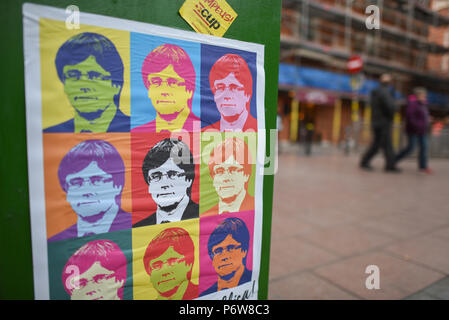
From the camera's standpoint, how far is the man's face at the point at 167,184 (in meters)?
1.23

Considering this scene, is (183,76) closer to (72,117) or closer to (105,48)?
(105,48)

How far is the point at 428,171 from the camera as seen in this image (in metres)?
7.54

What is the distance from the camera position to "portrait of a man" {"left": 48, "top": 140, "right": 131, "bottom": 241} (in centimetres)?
106

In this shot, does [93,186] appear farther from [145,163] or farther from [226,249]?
[226,249]

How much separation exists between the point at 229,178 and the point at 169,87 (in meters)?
0.47

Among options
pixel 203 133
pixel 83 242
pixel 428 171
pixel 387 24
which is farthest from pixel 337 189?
pixel 387 24

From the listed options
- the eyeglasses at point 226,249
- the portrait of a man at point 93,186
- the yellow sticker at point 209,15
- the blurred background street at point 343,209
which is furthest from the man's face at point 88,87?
the blurred background street at point 343,209

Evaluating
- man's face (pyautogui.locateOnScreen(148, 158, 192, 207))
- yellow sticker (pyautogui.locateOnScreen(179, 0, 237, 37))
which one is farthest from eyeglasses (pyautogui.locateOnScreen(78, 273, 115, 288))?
yellow sticker (pyautogui.locateOnScreen(179, 0, 237, 37))

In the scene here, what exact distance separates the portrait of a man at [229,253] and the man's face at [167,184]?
0.82 feet

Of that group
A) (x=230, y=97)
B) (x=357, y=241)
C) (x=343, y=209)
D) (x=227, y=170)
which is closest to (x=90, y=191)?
(x=227, y=170)

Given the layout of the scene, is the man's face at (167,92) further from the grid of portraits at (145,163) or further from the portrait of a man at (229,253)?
the portrait of a man at (229,253)

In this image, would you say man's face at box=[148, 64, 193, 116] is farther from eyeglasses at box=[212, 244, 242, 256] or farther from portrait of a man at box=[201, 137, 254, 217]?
eyeglasses at box=[212, 244, 242, 256]

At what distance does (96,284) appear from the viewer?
1131mm

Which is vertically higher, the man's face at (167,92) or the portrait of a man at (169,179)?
the man's face at (167,92)
